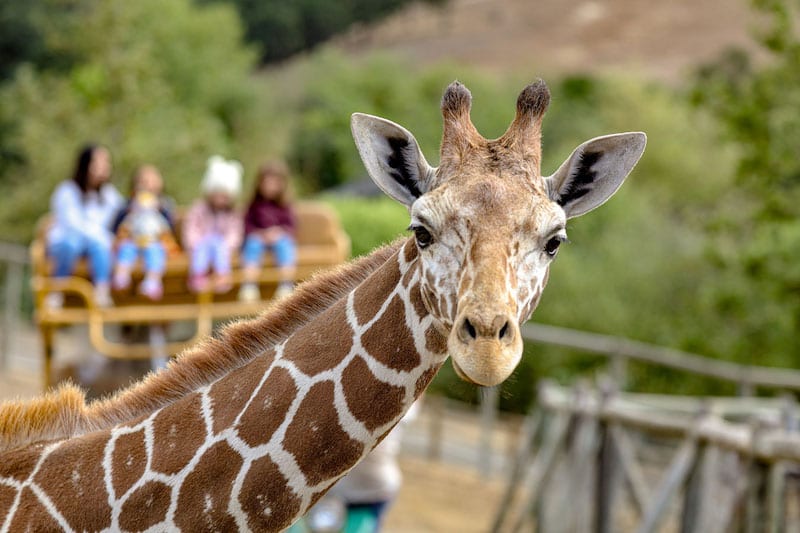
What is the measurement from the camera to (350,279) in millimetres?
3262

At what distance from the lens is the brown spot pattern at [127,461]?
3033 mm

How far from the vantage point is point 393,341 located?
2.99 metres

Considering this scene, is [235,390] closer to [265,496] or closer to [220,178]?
[265,496]

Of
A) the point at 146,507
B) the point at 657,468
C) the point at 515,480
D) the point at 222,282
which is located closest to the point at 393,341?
the point at 146,507

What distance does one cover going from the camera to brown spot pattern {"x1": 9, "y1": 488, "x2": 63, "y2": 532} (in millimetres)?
3018

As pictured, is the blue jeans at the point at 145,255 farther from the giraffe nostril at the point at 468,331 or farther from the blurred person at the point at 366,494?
the giraffe nostril at the point at 468,331

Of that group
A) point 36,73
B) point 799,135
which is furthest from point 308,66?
point 799,135

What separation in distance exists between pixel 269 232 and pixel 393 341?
19.2 ft

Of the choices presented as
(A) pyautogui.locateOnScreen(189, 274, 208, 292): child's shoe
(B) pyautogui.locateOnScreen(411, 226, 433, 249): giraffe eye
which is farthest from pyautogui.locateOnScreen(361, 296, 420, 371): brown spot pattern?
(A) pyautogui.locateOnScreen(189, 274, 208, 292): child's shoe

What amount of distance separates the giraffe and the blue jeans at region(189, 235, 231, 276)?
5335mm

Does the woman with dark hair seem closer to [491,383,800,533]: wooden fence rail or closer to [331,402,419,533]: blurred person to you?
[331,402,419,533]: blurred person

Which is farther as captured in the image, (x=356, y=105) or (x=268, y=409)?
(x=356, y=105)

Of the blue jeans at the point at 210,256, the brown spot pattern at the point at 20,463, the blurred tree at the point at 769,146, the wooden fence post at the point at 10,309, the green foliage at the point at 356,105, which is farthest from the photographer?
the green foliage at the point at 356,105

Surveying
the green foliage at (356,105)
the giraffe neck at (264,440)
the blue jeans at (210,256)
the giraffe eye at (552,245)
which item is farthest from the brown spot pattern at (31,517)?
the green foliage at (356,105)
